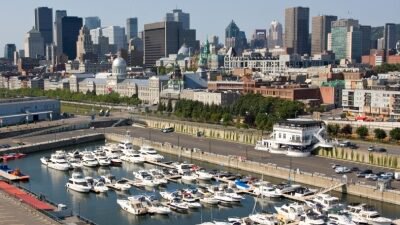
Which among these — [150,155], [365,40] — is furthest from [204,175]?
[365,40]

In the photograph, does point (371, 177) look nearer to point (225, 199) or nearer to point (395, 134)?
point (225, 199)

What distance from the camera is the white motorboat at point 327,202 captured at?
93.8 ft

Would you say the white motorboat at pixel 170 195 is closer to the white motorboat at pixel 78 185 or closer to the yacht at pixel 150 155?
the white motorboat at pixel 78 185

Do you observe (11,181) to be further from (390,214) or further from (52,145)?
(390,214)

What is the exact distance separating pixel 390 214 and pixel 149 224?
1201 cm

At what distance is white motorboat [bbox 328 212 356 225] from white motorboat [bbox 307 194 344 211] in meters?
1.16

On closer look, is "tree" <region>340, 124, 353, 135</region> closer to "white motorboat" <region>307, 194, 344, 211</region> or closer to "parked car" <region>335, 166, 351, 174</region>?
"parked car" <region>335, 166, 351, 174</region>

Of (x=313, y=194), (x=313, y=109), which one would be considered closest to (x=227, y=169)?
(x=313, y=194)

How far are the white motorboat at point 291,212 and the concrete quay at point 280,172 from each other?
204 inches

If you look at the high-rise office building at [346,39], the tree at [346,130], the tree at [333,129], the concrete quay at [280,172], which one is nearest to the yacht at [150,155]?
the concrete quay at [280,172]

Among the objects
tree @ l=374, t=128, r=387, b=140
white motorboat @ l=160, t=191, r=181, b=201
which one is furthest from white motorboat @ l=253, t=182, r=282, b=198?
tree @ l=374, t=128, r=387, b=140

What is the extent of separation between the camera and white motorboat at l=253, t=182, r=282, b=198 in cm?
3219

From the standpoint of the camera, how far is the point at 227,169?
132 ft

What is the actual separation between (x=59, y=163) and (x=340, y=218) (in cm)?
2191
